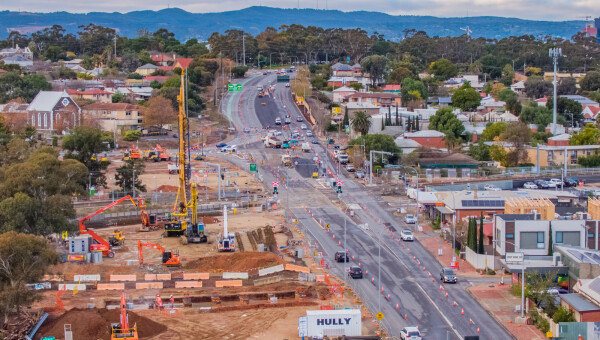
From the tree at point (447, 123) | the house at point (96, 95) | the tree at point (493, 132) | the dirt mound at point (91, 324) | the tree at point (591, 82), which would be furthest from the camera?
the tree at point (591, 82)

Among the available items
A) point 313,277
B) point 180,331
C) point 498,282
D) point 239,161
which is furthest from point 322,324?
point 239,161

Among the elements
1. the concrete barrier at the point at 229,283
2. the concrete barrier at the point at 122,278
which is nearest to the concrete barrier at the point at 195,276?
the concrete barrier at the point at 229,283

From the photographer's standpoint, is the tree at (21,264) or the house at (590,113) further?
the house at (590,113)

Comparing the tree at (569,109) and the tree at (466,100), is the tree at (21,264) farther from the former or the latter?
the tree at (466,100)

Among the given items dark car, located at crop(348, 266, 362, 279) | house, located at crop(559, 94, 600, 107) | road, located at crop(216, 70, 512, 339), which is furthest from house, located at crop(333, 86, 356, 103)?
dark car, located at crop(348, 266, 362, 279)

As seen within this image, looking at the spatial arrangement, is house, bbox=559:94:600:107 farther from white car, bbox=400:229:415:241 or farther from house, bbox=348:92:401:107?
white car, bbox=400:229:415:241

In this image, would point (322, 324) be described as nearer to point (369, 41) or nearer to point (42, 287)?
point (42, 287)

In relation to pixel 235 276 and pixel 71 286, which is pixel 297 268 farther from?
pixel 71 286
